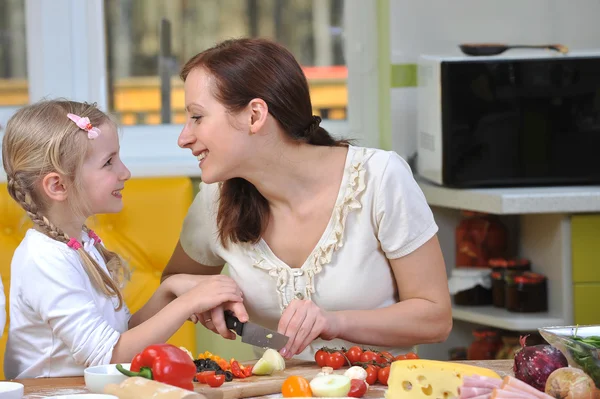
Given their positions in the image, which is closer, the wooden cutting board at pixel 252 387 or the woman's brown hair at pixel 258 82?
the wooden cutting board at pixel 252 387

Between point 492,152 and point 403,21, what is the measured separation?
0.59 metres

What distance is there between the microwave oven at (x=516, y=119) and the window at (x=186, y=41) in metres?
0.58

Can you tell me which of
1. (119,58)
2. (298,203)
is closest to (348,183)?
(298,203)

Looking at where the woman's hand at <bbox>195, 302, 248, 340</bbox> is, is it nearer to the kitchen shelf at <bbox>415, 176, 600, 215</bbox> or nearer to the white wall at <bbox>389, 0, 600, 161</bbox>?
the kitchen shelf at <bbox>415, 176, 600, 215</bbox>

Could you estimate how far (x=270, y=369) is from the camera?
1.54 meters

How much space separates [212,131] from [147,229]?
85cm

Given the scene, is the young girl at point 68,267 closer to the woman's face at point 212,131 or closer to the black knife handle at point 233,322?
the black knife handle at point 233,322

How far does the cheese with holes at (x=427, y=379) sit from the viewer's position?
1264 mm

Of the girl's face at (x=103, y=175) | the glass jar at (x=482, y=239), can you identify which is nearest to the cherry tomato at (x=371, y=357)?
the girl's face at (x=103, y=175)

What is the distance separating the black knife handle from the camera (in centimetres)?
171

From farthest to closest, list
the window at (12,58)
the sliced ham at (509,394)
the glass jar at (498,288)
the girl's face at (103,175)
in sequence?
the window at (12,58) → the glass jar at (498,288) → the girl's face at (103,175) → the sliced ham at (509,394)

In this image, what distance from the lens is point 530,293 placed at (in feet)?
9.29

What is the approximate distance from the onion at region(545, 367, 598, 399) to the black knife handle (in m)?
0.64

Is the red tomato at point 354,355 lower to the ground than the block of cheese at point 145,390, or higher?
lower
